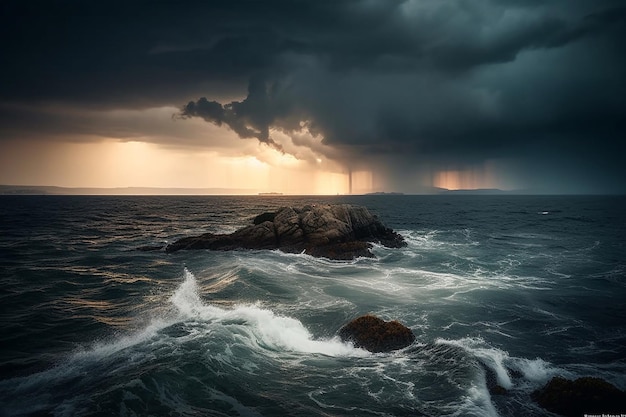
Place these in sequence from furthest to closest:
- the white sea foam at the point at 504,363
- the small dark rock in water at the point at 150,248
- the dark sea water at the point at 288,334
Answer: the small dark rock in water at the point at 150,248 < the white sea foam at the point at 504,363 < the dark sea water at the point at 288,334

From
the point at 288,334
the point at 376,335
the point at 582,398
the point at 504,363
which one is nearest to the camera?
the point at 582,398

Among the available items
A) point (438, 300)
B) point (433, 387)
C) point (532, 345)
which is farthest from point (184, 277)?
point (532, 345)

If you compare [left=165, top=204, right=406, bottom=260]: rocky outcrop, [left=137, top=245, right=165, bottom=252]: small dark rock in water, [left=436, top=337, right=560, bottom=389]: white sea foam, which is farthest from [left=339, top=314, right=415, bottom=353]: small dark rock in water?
[left=137, top=245, right=165, bottom=252]: small dark rock in water

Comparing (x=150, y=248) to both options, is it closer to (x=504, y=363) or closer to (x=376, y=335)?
(x=376, y=335)

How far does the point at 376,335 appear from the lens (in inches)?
640

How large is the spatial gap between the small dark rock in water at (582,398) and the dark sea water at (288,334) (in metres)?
0.77

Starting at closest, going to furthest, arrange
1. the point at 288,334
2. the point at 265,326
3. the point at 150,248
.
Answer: the point at 288,334 < the point at 265,326 < the point at 150,248

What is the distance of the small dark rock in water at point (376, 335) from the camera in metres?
16.0

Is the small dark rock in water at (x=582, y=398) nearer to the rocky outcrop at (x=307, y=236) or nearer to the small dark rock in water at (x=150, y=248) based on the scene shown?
the rocky outcrop at (x=307, y=236)

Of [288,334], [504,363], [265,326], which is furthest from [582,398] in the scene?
[265,326]

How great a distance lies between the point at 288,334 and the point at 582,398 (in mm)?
12150

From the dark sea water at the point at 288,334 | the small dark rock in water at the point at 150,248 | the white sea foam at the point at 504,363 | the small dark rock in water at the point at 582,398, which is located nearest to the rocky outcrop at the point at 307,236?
the small dark rock in water at the point at 150,248

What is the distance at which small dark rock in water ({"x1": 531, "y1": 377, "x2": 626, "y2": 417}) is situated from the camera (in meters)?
10.5

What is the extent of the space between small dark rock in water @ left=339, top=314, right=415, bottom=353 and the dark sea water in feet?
1.66
